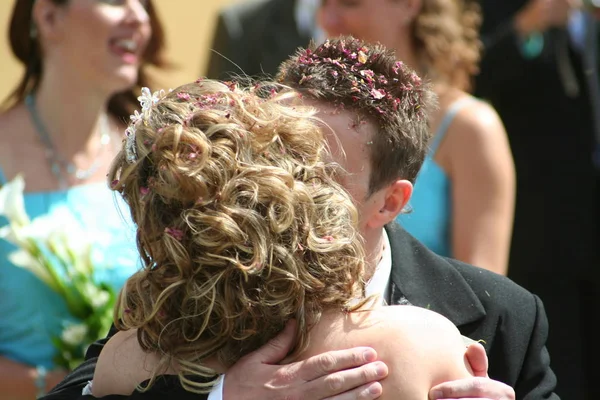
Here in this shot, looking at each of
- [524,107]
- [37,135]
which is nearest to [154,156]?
[37,135]

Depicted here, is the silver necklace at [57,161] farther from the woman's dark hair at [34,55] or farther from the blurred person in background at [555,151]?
the blurred person in background at [555,151]

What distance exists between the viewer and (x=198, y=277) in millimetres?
2086

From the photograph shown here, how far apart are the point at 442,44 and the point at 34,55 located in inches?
73.7

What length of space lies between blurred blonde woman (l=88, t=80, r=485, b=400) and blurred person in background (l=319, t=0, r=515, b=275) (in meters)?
1.94

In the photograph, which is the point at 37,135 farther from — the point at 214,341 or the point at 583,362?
the point at 583,362

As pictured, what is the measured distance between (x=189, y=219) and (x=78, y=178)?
2209 millimetres

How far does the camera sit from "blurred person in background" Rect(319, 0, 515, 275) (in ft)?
13.5

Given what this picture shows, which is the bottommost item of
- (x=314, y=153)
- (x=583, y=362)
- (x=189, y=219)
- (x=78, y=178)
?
Result: (x=583, y=362)

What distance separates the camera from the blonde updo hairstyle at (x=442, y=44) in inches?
174

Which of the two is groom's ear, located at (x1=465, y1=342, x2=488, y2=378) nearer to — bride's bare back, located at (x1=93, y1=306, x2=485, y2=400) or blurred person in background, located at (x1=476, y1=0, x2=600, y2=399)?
bride's bare back, located at (x1=93, y1=306, x2=485, y2=400)

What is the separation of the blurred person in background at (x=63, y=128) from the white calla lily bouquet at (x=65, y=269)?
105 millimetres

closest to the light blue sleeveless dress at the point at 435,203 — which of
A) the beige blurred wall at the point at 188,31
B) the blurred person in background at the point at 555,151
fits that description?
the blurred person in background at the point at 555,151

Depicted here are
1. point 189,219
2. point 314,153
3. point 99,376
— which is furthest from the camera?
point 99,376

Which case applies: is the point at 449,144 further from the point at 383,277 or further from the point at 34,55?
the point at 34,55
